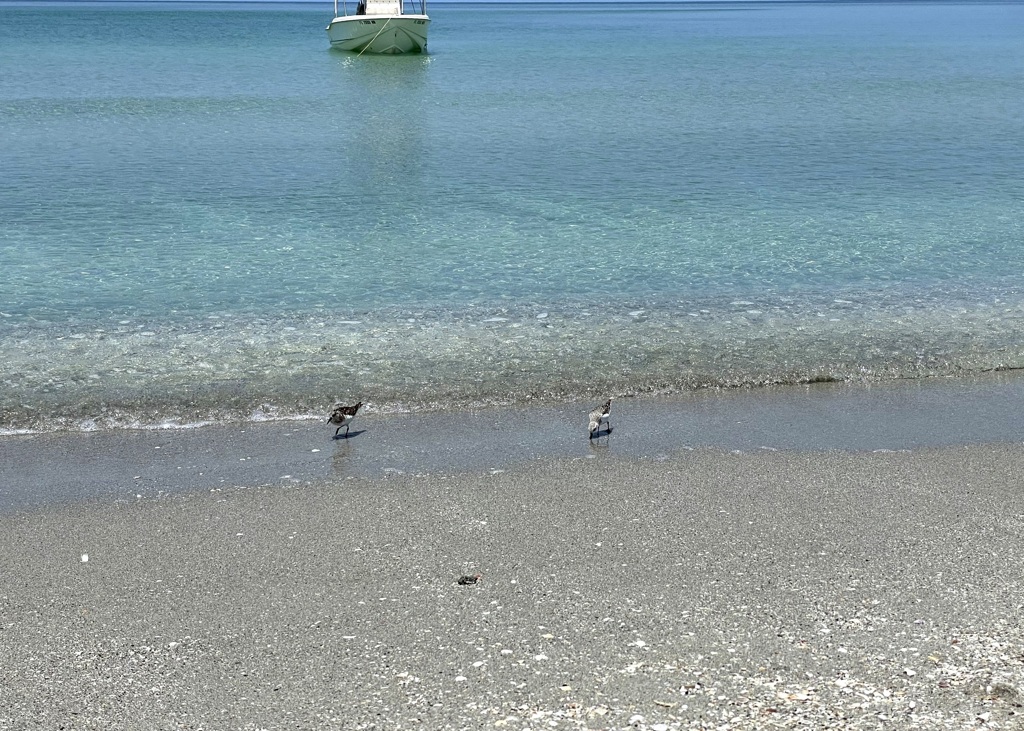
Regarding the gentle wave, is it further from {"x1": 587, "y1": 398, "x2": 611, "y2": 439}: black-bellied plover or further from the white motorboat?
the white motorboat

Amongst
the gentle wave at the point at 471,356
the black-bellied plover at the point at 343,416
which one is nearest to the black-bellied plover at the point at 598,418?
the gentle wave at the point at 471,356

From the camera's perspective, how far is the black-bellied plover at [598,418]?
902 cm

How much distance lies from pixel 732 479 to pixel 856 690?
2877 millimetres

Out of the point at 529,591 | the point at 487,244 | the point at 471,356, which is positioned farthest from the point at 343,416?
the point at 487,244

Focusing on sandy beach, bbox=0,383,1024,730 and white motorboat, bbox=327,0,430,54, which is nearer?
sandy beach, bbox=0,383,1024,730

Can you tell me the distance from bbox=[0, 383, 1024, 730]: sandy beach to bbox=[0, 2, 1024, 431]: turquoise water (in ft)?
6.80

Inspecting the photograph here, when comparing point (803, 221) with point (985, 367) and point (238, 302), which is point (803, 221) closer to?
point (985, 367)

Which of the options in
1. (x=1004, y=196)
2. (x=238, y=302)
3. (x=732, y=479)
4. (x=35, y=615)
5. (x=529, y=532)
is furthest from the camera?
(x=1004, y=196)

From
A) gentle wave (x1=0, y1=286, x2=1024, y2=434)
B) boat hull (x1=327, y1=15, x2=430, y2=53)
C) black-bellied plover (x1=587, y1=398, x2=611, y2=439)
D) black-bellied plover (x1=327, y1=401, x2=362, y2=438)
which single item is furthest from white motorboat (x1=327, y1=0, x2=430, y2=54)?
black-bellied plover (x1=587, y1=398, x2=611, y2=439)

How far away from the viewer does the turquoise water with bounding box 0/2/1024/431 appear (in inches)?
431

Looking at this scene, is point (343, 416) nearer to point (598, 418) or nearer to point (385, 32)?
point (598, 418)

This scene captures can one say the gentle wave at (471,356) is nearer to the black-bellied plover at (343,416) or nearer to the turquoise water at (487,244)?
the turquoise water at (487,244)

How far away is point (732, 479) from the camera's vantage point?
810 cm

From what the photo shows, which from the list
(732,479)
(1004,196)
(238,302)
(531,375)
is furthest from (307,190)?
(732,479)
